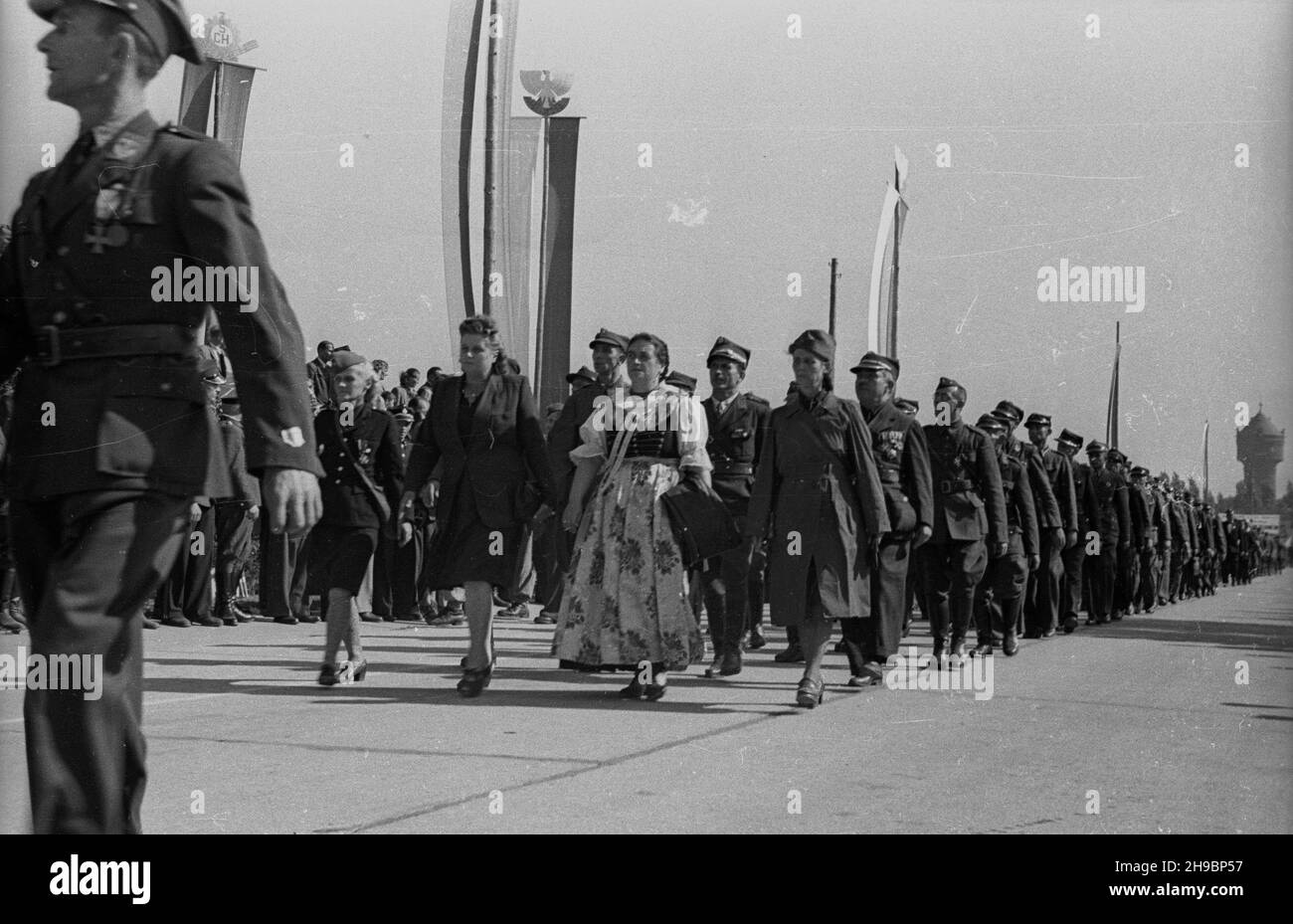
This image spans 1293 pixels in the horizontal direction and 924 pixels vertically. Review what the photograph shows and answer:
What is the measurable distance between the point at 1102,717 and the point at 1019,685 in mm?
1955

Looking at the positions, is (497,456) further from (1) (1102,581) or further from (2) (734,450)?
(1) (1102,581)

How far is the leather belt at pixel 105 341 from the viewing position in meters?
3.79

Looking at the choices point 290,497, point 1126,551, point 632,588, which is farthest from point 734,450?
point 1126,551

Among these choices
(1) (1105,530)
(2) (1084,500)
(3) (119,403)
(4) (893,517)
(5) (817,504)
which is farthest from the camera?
(1) (1105,530)

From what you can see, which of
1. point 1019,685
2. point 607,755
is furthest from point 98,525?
point 1019,685

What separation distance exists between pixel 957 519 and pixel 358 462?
481 centimetres

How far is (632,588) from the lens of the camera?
941cm

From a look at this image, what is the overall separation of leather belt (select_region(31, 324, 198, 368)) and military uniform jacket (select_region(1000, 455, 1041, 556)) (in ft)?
37.4

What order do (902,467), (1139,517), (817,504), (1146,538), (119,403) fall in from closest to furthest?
1. (119,403)
2. (817,504)
3. (902,467)
4. (1139,517)
5. (1146,538)

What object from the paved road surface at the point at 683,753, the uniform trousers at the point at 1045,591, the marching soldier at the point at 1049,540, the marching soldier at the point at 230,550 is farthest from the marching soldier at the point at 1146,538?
the marching soldier at the point at 230,550

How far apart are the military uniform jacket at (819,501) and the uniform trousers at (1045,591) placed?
24.1 ft

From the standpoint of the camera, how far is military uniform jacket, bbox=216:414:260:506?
13.5 feet

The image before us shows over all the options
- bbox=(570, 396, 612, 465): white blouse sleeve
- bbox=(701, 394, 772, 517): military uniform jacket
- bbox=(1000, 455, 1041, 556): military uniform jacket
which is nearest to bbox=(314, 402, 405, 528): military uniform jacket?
bbox=(570, 396, 612, 465): white blouse sleeve

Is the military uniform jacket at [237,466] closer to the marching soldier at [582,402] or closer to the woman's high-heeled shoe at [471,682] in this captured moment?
the woman's high-heeled shoe at [471,682]
